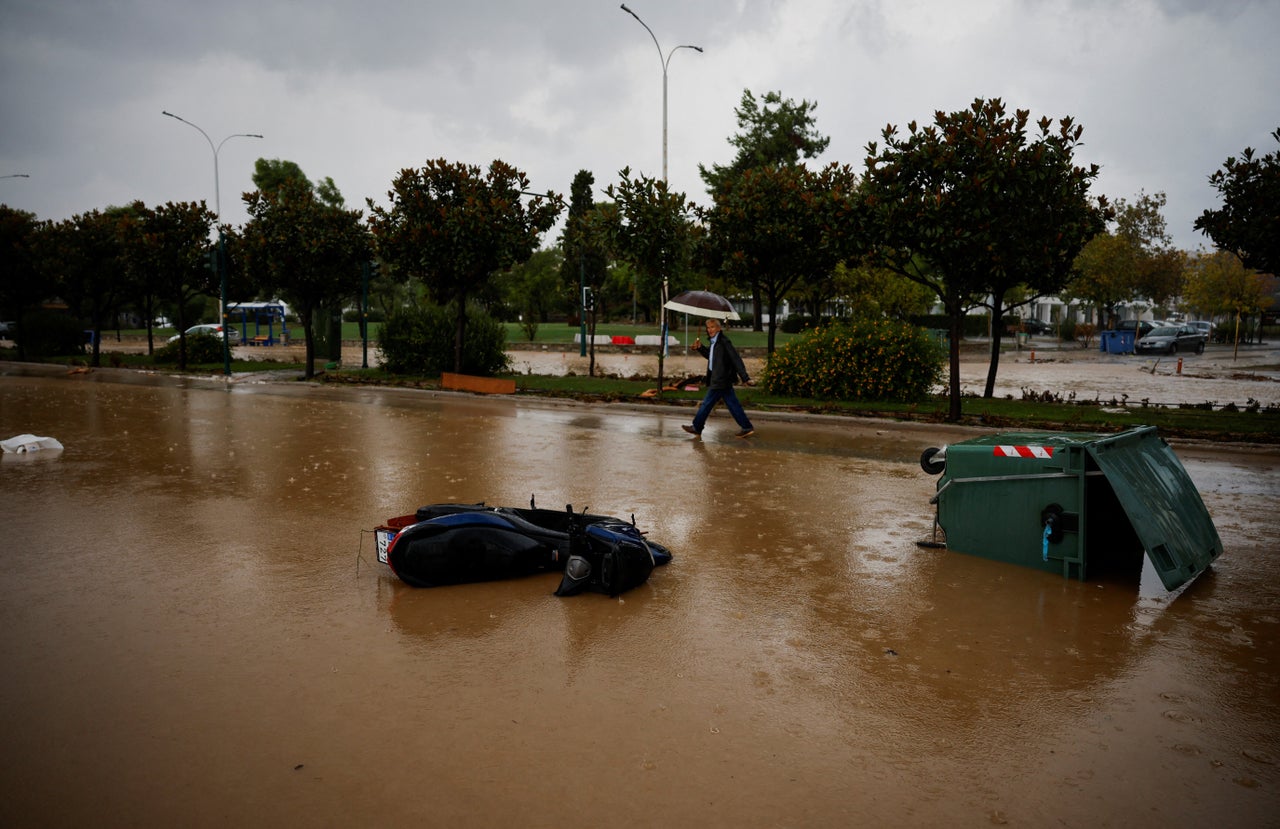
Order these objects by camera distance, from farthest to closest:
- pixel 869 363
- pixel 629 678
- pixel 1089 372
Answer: pixel 1089 372 < pixel 869 363 < pixel 629 678

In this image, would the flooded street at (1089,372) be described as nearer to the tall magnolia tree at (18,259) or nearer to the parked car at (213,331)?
the parked car at (213,331)

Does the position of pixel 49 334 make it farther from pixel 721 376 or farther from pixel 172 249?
pixel 721 376

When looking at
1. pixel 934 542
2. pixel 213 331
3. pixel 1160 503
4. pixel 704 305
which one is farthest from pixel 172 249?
pixel 1160 503

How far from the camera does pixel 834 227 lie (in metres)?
15.5

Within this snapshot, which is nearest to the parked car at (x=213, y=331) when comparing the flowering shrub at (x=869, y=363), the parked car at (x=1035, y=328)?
the flowering shrub at (x=869, y=363)

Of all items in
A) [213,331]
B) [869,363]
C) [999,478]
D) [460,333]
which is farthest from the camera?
[213,331]

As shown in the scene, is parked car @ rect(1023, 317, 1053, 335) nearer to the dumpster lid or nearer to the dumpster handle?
the dumpster lid

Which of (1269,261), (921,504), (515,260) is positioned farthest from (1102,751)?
(515,260)

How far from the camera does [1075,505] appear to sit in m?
5.61

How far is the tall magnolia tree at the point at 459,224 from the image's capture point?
1922 centimetres

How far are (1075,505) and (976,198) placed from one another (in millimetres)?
8852

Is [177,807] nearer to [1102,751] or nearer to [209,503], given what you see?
[1102,751]

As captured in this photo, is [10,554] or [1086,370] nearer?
[10,554]

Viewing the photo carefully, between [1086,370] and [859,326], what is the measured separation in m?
15.7
